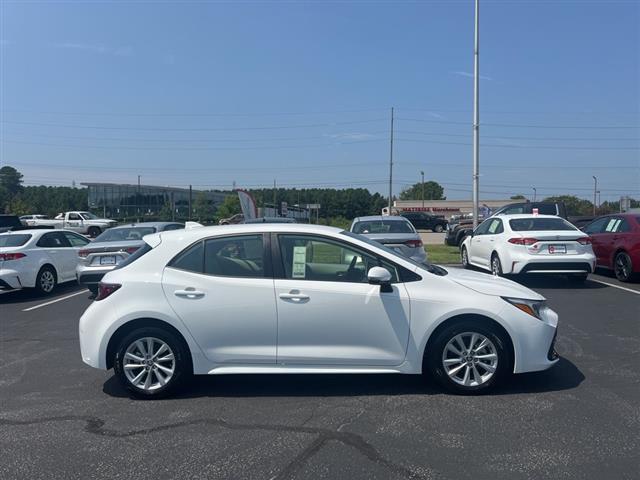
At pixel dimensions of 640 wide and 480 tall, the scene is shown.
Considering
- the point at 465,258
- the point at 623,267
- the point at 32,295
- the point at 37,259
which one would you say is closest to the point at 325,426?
the point at 37,259

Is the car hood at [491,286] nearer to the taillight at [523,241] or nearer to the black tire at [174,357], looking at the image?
the black tire at [174,357]

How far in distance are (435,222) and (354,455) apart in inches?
1848

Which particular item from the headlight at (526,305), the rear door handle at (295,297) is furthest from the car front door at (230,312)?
the headlight at (526,305)

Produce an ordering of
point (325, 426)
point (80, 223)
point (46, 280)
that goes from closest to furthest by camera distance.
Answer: point (325, 426) < point (46, 280) < point (80, 223)

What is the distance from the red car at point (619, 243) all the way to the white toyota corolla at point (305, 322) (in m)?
7.74

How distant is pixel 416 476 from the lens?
3.58 m

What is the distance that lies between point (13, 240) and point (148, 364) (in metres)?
8.54

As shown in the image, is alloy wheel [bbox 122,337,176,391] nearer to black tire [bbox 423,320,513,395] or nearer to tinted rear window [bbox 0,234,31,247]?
black tire [bbox 423,320,513,395]

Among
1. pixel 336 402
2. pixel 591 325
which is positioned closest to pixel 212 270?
pixel 336 402

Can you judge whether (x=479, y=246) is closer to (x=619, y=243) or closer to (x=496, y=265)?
(x=496, y=265)

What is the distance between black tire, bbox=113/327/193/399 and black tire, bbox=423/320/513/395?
223 centimetres

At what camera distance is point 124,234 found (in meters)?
11.9

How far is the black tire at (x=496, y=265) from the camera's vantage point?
11680 millimetres

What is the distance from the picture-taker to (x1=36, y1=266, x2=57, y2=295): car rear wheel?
38.6 ft
